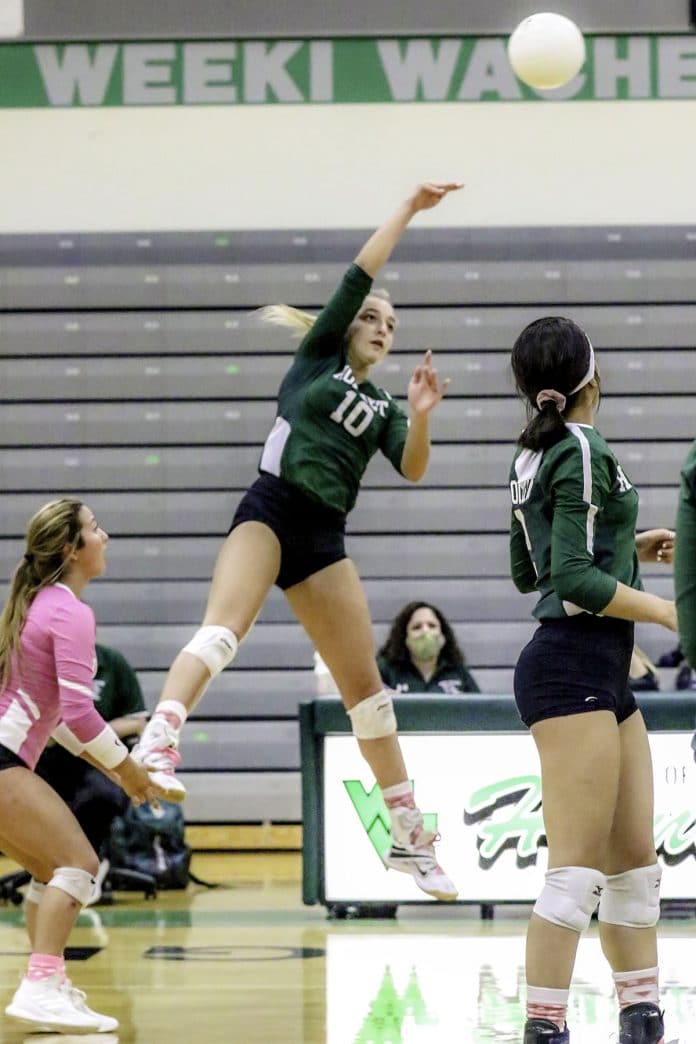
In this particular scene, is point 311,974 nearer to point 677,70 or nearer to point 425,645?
point 425,645

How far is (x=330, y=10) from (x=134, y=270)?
82.4 inches

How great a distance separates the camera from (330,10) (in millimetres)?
9234

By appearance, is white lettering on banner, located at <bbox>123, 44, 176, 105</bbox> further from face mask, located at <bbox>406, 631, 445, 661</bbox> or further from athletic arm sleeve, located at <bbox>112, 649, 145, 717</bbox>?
face mask, located at <bbox>406, 631, 445, 661</bbox>

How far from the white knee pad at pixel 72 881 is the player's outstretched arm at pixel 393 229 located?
1859 mm

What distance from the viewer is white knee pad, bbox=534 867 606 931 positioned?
3070 millimetres

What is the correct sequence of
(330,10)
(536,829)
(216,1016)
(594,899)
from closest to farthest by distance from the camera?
(594,899) → (216,1016) → (536,829) → (330,10)

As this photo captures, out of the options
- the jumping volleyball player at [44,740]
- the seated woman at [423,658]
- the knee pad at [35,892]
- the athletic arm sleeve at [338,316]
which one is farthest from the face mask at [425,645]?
the athletic arm sleeve at [338,316]

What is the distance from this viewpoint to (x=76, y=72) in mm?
9727

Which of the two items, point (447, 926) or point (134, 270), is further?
point (134, 270)

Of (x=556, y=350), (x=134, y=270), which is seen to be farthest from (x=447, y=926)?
(x=134, y=270)

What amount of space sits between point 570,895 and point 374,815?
3066mm

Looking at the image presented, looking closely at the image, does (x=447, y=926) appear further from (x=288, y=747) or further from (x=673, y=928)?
(x=288, y=747)

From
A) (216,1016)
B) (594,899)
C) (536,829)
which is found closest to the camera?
(594,899)

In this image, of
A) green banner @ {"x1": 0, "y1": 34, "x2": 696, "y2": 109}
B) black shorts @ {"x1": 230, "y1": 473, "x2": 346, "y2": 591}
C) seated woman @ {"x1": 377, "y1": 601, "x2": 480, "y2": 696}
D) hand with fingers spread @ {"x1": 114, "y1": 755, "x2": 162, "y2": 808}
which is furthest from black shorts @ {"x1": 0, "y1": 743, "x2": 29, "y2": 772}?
green banner @ {"x1": 0, "y1": 34, "x2": 696, "y2": 109}
